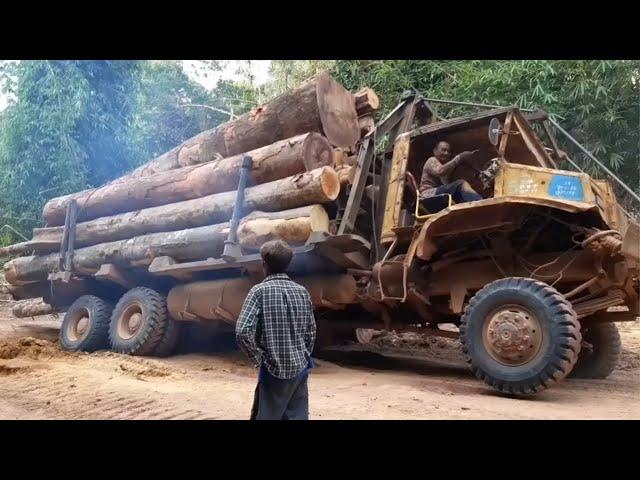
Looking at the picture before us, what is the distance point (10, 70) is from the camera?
14172 mm

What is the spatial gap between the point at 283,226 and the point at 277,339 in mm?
3371

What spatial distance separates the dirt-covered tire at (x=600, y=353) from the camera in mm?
5957

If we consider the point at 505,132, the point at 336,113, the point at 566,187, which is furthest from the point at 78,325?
the point at 566,187

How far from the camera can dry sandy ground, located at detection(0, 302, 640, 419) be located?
13.2 feet

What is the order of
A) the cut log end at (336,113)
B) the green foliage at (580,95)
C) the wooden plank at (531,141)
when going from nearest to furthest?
the wooden plank at (531,141), the cut log end at (336,113), the green foliage at (580,95)

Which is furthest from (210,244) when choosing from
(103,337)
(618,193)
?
(618,193)

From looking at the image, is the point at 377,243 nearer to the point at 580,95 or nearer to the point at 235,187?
the point at 235,187

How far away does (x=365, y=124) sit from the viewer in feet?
24.9

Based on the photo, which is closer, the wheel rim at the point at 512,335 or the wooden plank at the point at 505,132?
the wheel rim at the point at 512,335

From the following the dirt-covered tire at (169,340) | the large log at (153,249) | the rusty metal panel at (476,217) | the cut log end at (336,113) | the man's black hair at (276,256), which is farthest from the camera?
the dirt-covered tire at (169,340)

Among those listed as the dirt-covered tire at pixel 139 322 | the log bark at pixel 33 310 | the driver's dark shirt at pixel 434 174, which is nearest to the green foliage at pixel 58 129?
the log bark at pixel 33 310

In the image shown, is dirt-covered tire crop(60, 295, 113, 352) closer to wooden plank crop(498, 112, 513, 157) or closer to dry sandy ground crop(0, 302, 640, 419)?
dry sandy ground crop(0, 302, 640, 419)

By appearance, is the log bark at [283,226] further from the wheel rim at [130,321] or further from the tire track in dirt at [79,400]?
the wheel rim at [130,321]

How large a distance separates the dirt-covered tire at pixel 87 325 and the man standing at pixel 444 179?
17.5 feet
